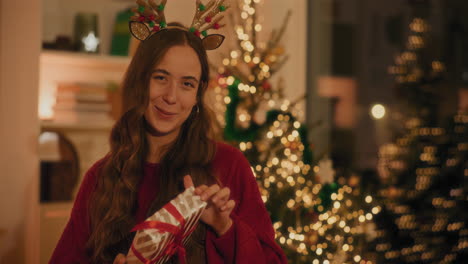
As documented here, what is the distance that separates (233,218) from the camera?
1360mm

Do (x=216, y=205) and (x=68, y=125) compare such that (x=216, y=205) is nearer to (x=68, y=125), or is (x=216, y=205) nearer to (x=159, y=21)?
(x=159, y=21)

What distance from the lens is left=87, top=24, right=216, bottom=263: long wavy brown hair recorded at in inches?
53.6

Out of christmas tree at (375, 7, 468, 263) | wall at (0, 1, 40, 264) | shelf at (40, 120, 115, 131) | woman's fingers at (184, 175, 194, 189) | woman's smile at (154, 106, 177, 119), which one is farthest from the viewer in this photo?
christmas tree at (375, 7, 468, 263)

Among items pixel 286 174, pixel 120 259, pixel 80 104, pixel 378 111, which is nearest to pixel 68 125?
pixel 80 104

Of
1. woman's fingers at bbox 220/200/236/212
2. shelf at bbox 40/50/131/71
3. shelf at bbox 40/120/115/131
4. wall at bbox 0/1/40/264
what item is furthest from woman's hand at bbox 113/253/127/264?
shelf at bbox 40/50/131/71

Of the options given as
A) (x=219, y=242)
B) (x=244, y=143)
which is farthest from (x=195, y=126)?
(x=244, y=143)

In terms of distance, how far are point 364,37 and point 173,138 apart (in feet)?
9.53

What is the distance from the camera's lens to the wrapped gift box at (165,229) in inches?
46.1

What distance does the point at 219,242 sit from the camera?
1341 millimetres

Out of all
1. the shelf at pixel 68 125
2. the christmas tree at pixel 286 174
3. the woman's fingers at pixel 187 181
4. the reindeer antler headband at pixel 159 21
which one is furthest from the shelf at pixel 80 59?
the woman's fingers at pixel 187 181

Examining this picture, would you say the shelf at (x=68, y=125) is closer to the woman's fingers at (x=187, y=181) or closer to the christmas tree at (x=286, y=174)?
the christmas tree at (x=286, y=174)

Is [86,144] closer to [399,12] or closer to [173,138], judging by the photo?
[173,138]

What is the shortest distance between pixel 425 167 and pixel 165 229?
8.99 ft

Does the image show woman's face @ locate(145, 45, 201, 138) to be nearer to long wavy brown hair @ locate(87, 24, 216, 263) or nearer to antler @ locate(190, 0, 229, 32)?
long wavy brown hair @ locate(87, 24, 216, 263)
